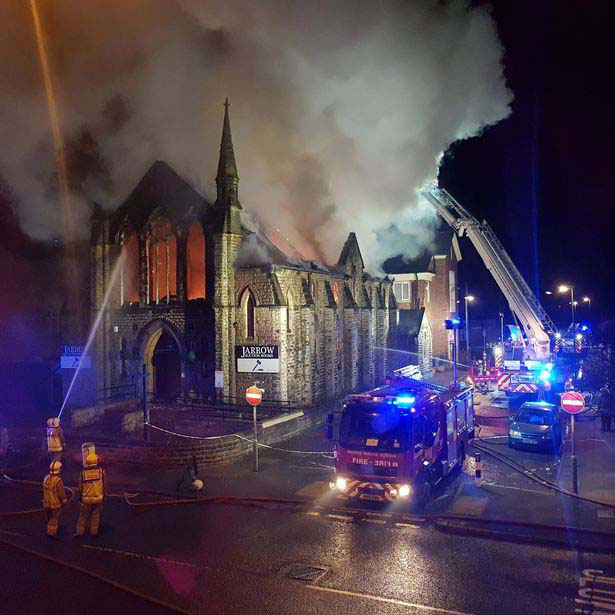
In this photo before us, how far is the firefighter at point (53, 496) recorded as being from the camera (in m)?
10.9

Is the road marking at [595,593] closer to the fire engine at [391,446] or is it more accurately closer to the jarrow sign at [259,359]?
the fire engine at [391,446]

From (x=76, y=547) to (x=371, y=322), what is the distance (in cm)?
2635

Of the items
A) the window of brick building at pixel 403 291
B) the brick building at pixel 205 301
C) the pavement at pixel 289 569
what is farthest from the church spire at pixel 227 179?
the window of brick building at pixel 403 291

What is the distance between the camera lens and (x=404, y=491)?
1241 centimetres

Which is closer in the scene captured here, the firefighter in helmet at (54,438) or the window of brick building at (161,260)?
the firefighter in helmet at (54,438)

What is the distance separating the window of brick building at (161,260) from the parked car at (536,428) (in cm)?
1621

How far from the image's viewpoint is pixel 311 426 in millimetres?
23484

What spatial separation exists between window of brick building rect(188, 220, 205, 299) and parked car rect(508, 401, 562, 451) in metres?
14.9

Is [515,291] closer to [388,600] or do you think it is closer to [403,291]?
[403,291]

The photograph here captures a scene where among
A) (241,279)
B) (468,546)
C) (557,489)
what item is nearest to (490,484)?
(557,489)

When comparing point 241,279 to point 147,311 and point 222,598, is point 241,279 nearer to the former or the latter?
point 147,311

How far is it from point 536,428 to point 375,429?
7779 mm

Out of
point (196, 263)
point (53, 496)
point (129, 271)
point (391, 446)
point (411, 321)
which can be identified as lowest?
point (53, 496)

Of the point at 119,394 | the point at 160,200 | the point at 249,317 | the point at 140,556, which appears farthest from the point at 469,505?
the point at 160,200
